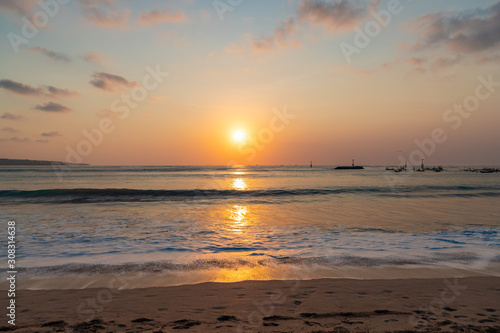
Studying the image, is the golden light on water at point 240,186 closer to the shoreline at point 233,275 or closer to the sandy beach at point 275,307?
the shoreline at point 233,275

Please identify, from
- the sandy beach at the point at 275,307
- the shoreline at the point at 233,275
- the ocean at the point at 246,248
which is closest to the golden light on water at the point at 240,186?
the ocean at the point at 246,248

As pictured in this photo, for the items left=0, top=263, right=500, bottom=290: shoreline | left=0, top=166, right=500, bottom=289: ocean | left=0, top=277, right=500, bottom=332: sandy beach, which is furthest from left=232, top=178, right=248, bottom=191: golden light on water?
left=0, top=277, right=500, bottom=332: sandy beach

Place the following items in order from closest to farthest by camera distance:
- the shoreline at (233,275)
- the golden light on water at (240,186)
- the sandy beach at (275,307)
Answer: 1. the sandy beach at (275,307)
2. the shoreline at (233,275)
3. the golden light on water at (240,186)

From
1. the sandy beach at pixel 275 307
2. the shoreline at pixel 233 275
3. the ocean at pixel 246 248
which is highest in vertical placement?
the sandy beach at pixel 275 307

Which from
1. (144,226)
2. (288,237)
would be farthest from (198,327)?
(144,226)

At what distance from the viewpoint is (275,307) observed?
5.69 meters

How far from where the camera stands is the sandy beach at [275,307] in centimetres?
493

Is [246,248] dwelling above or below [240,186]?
above

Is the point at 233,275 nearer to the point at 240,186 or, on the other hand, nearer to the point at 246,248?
the point at 246,248

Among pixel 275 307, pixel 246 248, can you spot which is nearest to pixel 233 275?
pixel 275 307

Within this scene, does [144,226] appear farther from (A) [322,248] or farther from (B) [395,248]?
Answer: (B) [395,248]

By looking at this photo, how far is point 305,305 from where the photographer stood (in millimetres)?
5773

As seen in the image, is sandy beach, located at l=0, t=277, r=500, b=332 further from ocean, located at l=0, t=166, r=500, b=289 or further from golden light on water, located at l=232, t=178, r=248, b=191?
golden light on water, located at l=232, t=178, r=248, b=191

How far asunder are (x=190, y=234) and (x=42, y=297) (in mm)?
7370
